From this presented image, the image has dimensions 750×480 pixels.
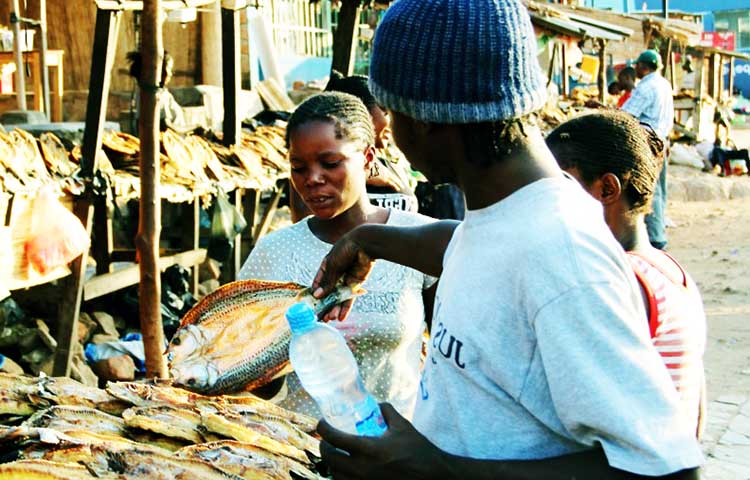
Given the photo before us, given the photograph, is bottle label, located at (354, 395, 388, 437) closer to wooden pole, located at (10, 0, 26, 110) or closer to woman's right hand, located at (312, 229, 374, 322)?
woman's right hand, located at (312, 229, 374, 322)

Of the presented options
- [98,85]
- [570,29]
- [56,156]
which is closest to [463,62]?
[56,156]

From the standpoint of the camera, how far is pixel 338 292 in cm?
245

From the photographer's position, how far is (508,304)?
150cm

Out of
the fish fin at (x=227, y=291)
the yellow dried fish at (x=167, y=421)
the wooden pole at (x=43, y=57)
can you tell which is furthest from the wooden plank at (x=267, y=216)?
the yellow dried fish at (x=167, y=421)

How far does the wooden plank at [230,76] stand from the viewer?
783cm

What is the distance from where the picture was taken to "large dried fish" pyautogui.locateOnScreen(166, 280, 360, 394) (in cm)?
250

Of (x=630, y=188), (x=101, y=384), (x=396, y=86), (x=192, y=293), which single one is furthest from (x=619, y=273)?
(x=192, y=293)

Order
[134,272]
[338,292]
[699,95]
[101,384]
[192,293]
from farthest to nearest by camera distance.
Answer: [699,95], [192,293], [134,272], [101,384], [338,292]

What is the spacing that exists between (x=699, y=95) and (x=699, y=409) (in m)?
29.9

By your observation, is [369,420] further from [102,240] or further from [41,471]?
[102,240]

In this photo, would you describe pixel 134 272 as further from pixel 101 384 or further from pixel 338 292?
pixel 338 292

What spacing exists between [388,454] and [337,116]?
181 cm

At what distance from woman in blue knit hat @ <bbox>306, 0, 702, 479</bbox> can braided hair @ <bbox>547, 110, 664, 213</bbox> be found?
3.53 ft

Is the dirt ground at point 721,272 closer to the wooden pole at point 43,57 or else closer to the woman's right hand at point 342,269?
the woman's right hand at point 342,269
